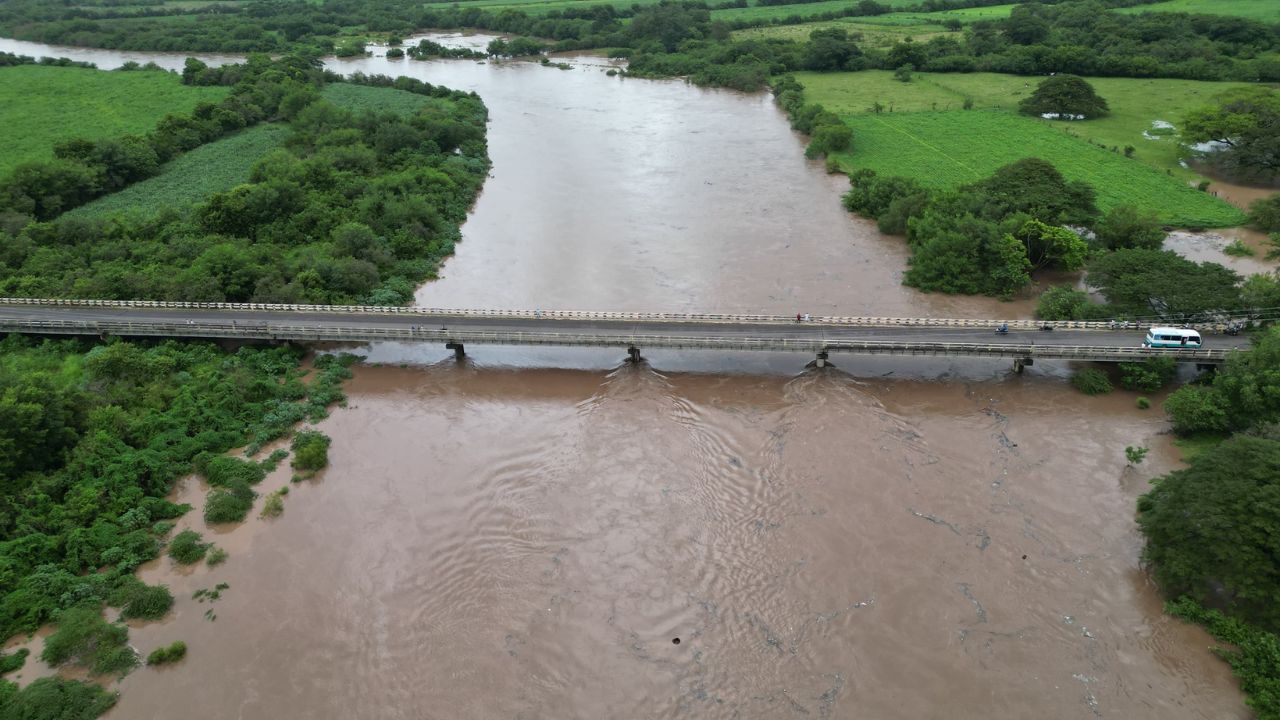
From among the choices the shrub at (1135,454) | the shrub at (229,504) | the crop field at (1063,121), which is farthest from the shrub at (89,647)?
the crop field at (1063,121)

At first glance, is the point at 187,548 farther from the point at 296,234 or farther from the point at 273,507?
the point at 296,234

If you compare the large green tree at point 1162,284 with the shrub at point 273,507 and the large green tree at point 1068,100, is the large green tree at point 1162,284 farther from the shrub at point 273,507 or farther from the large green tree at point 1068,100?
the shrub at point 273,507

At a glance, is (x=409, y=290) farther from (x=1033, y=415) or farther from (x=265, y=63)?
(x=265, y=63)

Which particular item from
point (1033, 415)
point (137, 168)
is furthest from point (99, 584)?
point (137, 168)

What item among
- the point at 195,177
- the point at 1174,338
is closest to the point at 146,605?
the point at 1174,338

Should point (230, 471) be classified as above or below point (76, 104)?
below

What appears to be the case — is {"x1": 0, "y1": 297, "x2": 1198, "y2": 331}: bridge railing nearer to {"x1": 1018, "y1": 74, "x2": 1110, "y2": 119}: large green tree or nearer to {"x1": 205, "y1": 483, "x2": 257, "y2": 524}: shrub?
{"x1": 205, "y1": 483, "x2": 257, "y2": 524}: shrub

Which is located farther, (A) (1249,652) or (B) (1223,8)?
(B) (1223,8)
